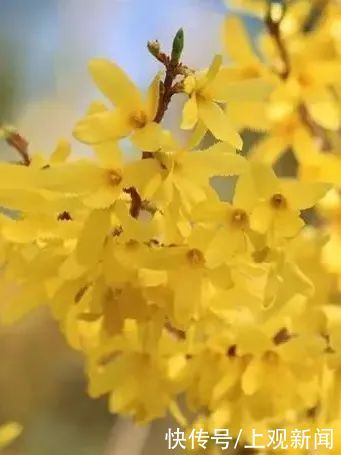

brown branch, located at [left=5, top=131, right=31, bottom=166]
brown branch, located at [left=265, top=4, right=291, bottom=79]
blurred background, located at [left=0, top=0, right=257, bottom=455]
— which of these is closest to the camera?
brown branch, located at [left=5, top=131, right=31, bottom=166]

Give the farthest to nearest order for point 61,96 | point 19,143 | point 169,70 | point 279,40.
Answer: point 61,96 → point 279,40 → point 19,143 → point 169,70

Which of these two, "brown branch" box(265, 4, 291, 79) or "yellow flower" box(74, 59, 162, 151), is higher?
"brown branch" box(265, 4, 291, 79)

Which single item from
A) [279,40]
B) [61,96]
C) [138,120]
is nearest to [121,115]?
[138,120]

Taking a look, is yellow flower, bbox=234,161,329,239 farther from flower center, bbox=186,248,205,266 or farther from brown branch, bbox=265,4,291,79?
brown branch, bbox=265,4,291,79

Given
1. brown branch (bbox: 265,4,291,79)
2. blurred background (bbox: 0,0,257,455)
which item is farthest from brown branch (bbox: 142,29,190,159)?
blurred background (bbox: 0,0,257,455)

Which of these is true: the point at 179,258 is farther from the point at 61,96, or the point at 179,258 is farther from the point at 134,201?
the point at 61,96

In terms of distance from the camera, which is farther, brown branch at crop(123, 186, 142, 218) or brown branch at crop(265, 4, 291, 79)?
brown branch at crop(265, 4, 291, 79)

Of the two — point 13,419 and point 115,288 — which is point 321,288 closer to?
point 115,288
